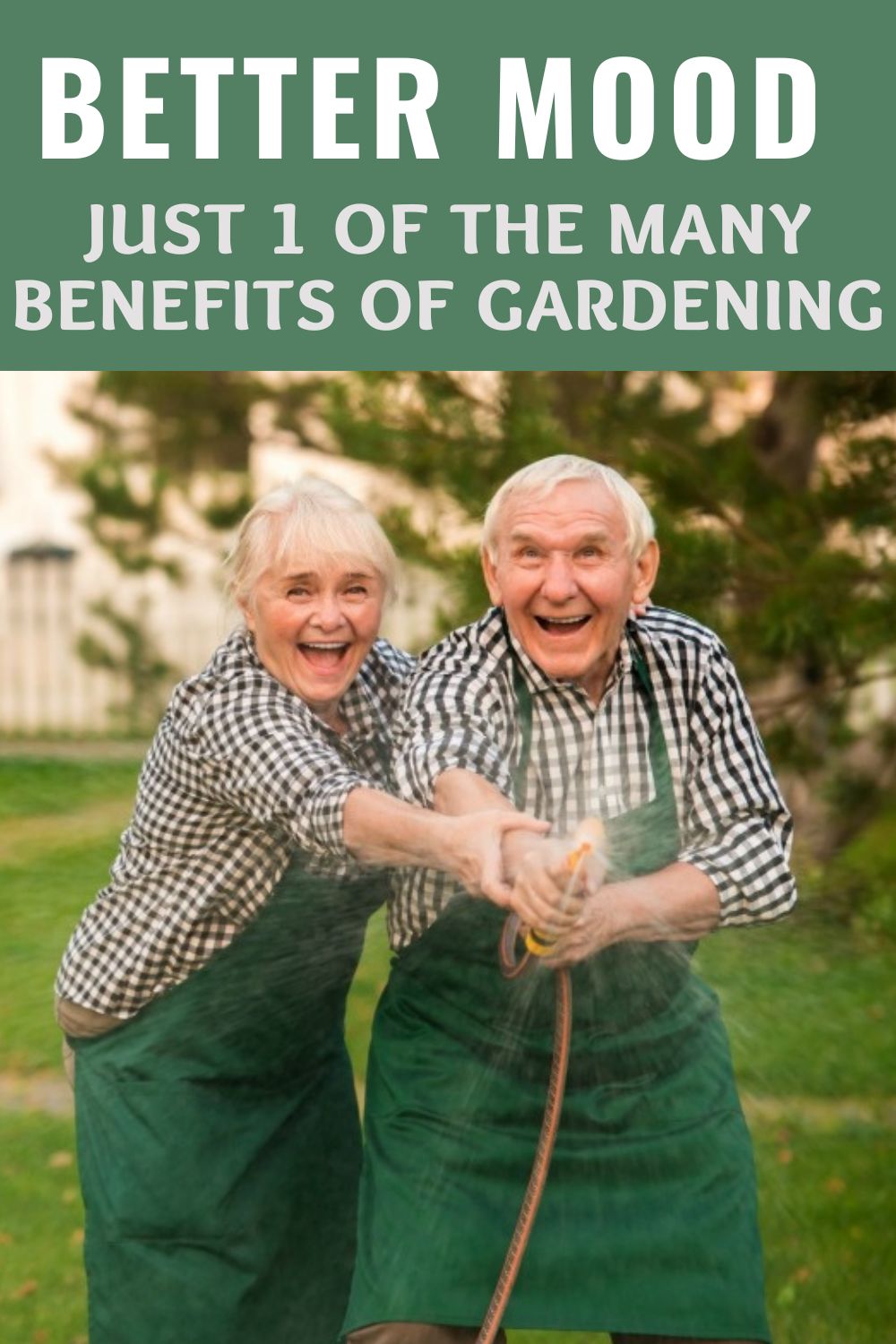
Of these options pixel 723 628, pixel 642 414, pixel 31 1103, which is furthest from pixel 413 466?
pixel 31 1103

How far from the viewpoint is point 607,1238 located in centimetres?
304

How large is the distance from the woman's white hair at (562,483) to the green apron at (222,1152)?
65cm

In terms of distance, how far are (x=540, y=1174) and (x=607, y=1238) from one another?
6.2 inches

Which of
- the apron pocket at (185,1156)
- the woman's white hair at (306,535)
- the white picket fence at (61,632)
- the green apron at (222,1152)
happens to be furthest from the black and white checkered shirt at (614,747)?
the white picket fence at (61,632)

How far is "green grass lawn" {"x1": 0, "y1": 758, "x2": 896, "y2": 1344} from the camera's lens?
13.2 feet

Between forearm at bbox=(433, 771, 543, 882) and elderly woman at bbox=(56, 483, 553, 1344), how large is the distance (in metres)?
0.17

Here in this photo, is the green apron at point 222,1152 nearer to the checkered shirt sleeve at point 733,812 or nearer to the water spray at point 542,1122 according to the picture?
the water spray at point 542,1122

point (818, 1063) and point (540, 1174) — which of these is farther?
point (818, 1063)

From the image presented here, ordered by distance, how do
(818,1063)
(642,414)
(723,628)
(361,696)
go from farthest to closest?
1. (642,414)
2. (723,628)
3. (818,1063)
4. (361,696)

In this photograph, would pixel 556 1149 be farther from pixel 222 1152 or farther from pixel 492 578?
pixel 492 578

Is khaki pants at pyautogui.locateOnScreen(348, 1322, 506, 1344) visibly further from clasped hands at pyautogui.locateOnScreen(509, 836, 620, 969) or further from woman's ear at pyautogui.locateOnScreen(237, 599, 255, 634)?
woman's ear at pyautogui.locateOnScreen(237, 599, 255, 634)

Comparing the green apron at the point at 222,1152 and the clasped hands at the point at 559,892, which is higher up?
the clasped hands at the point at 559,892

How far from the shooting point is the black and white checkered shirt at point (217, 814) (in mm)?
3055

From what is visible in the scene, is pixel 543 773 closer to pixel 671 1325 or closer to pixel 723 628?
pixel 671 1325
